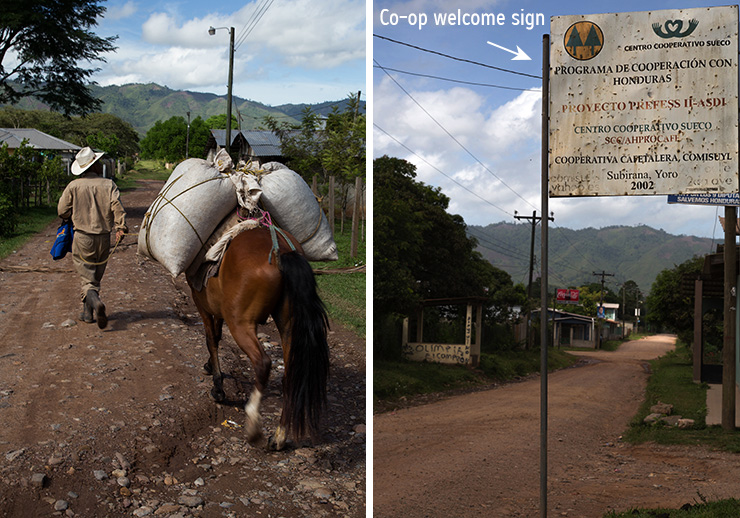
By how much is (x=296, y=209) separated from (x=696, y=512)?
418cm

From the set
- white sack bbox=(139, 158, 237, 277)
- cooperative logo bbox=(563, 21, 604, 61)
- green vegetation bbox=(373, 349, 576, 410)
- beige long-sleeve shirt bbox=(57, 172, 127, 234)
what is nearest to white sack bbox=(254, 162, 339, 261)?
white sack bbox=(139, 158, 237, 277)

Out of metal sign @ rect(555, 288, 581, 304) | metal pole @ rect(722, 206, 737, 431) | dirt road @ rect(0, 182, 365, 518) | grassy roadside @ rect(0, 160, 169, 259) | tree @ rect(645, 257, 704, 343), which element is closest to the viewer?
dirt road @ rect(0, 182, 365, 518)

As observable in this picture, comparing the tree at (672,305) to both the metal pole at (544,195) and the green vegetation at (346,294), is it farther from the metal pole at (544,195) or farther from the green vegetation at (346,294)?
the metal pole at (544,195)

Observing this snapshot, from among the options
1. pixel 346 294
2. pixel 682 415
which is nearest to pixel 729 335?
pixel 682 415

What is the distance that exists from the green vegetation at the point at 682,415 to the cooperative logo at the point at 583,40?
279 inches

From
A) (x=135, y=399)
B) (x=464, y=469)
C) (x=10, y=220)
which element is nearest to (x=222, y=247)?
(x=135, y=399)

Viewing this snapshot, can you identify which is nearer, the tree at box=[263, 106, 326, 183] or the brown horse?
the brown horse

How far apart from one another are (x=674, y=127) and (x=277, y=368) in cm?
456

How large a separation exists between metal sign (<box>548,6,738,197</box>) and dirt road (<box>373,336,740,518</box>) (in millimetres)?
3350

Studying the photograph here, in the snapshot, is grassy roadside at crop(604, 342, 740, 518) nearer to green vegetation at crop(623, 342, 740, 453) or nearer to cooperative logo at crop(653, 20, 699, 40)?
green vegetation at crop(623, 342, 740, 453)

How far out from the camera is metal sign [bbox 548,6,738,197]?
12.1ft

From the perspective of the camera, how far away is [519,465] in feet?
26.2

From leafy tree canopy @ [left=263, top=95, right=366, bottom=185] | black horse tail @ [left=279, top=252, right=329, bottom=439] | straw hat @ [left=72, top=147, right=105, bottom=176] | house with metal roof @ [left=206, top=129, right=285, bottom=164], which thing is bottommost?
black horse tail @ [left=279, top=252, right=329, bottom=439]

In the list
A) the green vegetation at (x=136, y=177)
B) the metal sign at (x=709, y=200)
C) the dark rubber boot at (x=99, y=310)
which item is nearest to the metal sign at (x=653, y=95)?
the dark rubber boot at (x=99, y=310)
